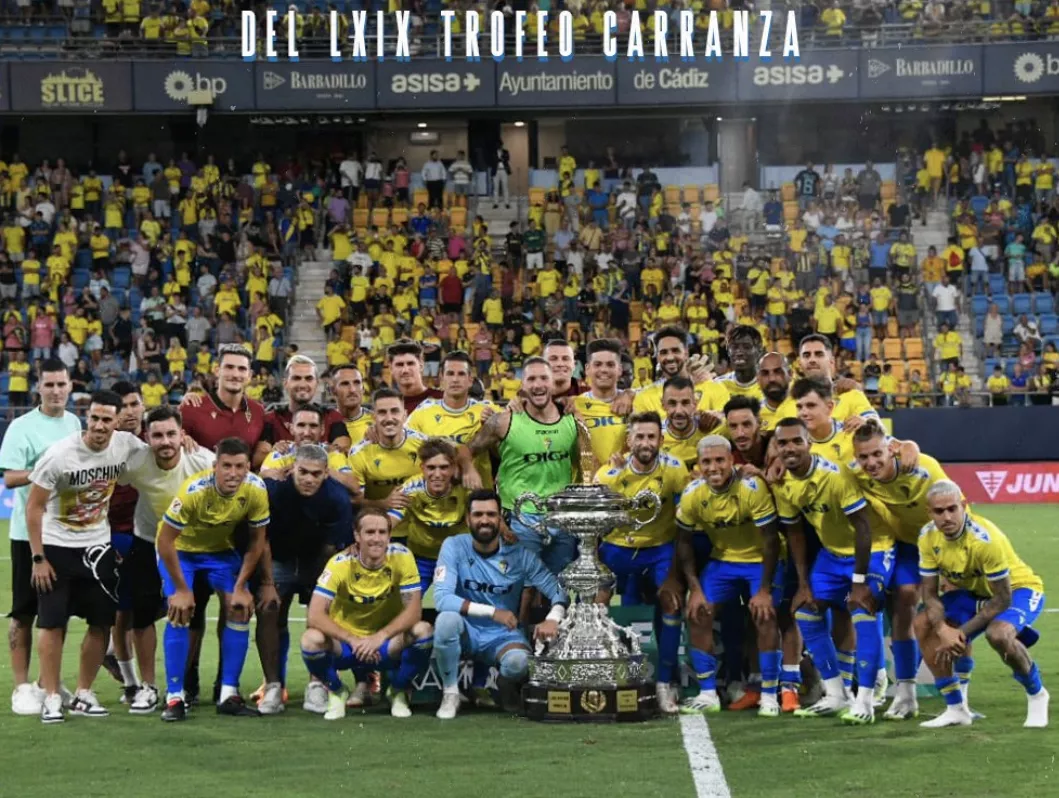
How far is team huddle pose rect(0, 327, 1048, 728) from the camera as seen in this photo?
981cm

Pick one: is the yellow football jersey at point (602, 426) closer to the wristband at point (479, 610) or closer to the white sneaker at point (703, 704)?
the wristband at point (479, 610)

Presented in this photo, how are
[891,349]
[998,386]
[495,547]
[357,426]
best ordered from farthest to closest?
1. [891,349]
2. [998,386]
3. [357,426]
4. [495,547]

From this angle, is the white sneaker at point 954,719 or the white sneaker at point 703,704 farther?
the white sneaker at point 703,704

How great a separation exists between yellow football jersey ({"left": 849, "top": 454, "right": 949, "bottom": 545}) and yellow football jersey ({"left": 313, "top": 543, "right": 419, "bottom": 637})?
8.25 ft

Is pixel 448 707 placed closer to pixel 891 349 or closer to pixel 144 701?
pixel 144 701

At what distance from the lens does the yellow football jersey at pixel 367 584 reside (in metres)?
10.2

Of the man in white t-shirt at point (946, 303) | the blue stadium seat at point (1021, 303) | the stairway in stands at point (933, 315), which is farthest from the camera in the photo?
the blue stadium seat at point (1021, 303)

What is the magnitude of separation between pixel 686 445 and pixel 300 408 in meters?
2.29

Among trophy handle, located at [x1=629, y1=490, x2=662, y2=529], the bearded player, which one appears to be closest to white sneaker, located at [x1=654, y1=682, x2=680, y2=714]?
the bearded player

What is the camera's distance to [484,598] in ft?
33.8

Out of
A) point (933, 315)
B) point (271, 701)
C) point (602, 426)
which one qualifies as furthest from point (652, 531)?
point (933, 315)

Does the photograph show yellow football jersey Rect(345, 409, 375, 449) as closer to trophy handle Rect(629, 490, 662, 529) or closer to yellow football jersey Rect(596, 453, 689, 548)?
yellow football jersey Rect(596, 453, 689, 548)

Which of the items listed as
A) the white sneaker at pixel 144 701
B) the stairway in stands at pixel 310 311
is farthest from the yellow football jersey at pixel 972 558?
the stairway in stands at pixel 310 311

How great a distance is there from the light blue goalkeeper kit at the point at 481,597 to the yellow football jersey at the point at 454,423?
90 cm
